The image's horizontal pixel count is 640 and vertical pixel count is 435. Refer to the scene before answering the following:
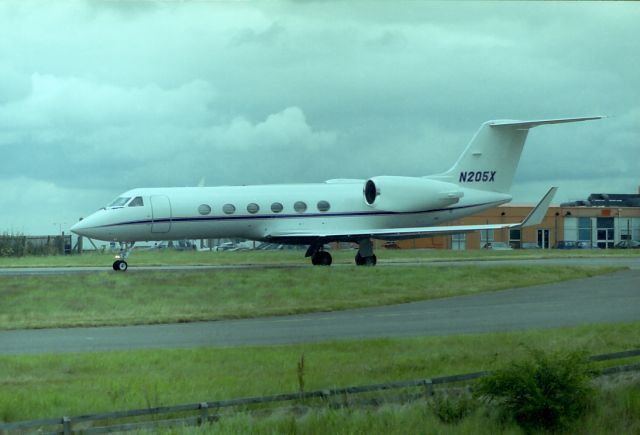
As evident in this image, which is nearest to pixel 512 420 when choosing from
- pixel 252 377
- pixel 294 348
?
pixel 252 377

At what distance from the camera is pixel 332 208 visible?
42.8 metres

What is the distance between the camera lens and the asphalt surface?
18531mm

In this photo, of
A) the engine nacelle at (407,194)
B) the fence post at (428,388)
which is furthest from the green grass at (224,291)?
the fence post at (428,388)

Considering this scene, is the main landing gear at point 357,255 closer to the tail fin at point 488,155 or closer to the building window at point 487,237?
the tail fin at point 488,155

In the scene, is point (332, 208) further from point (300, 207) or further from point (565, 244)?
point (565, 244)

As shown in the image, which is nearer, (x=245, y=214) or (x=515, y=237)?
(x=245, y=214)

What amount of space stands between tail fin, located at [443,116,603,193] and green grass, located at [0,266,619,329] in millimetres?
11521

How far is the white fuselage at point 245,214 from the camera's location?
3975cm

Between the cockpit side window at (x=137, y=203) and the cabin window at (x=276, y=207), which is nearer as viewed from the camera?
the cockpit side window at (x=137, y=203)

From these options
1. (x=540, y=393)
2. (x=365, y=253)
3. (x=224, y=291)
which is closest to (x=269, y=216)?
(x=365, y=253)

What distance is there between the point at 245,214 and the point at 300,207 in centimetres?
257

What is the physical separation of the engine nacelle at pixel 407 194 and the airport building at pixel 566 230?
2548 centimetres

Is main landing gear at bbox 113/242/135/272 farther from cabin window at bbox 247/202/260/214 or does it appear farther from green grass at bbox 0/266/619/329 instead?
cabin window at bbox 247/202/260/214

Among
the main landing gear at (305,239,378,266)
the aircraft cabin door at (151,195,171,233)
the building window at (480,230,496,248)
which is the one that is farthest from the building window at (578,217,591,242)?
the aircraft cabin door at (151,195,171,233)
